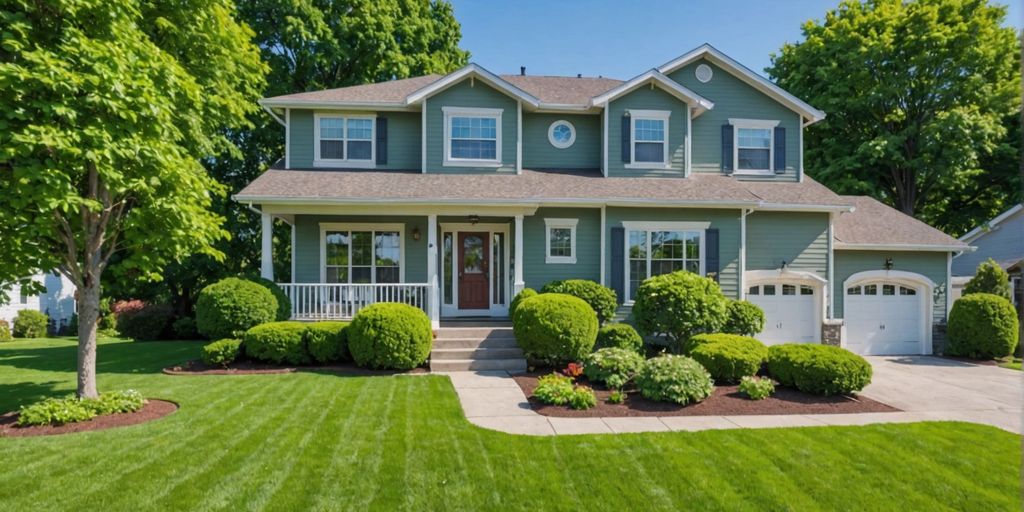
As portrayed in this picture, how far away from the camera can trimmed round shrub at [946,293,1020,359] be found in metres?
12.5

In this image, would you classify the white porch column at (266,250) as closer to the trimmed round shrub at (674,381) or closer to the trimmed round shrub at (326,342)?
the trimmed round shrub at (326,342)

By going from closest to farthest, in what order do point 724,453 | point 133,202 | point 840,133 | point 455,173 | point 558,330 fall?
point 724,453 → point 133,202 → point 558,330 → point 455,173 → point 840,133

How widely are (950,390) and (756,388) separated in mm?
4355

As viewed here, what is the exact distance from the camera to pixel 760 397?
778cm

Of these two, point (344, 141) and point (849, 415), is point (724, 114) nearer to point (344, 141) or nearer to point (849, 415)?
point (849, 415)

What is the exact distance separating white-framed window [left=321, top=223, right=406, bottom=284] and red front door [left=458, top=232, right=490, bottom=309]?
157 cm

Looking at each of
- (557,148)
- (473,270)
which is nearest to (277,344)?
(473,270)

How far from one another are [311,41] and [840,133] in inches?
860

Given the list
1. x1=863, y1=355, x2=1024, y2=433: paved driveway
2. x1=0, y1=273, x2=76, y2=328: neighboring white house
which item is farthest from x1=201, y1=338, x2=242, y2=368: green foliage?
x1=0, y1=273, x2=76, y2=328: neighboring white house

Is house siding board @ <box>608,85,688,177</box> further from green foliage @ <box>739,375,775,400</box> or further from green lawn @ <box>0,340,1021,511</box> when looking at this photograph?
green lawn @ <box>0,340,1021,511</box>

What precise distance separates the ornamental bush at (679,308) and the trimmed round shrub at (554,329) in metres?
1.39

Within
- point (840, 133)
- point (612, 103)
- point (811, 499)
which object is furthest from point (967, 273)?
point (811, 499)

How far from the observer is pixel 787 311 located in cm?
1303

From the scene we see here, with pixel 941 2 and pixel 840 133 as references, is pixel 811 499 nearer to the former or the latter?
pixel 840 133
